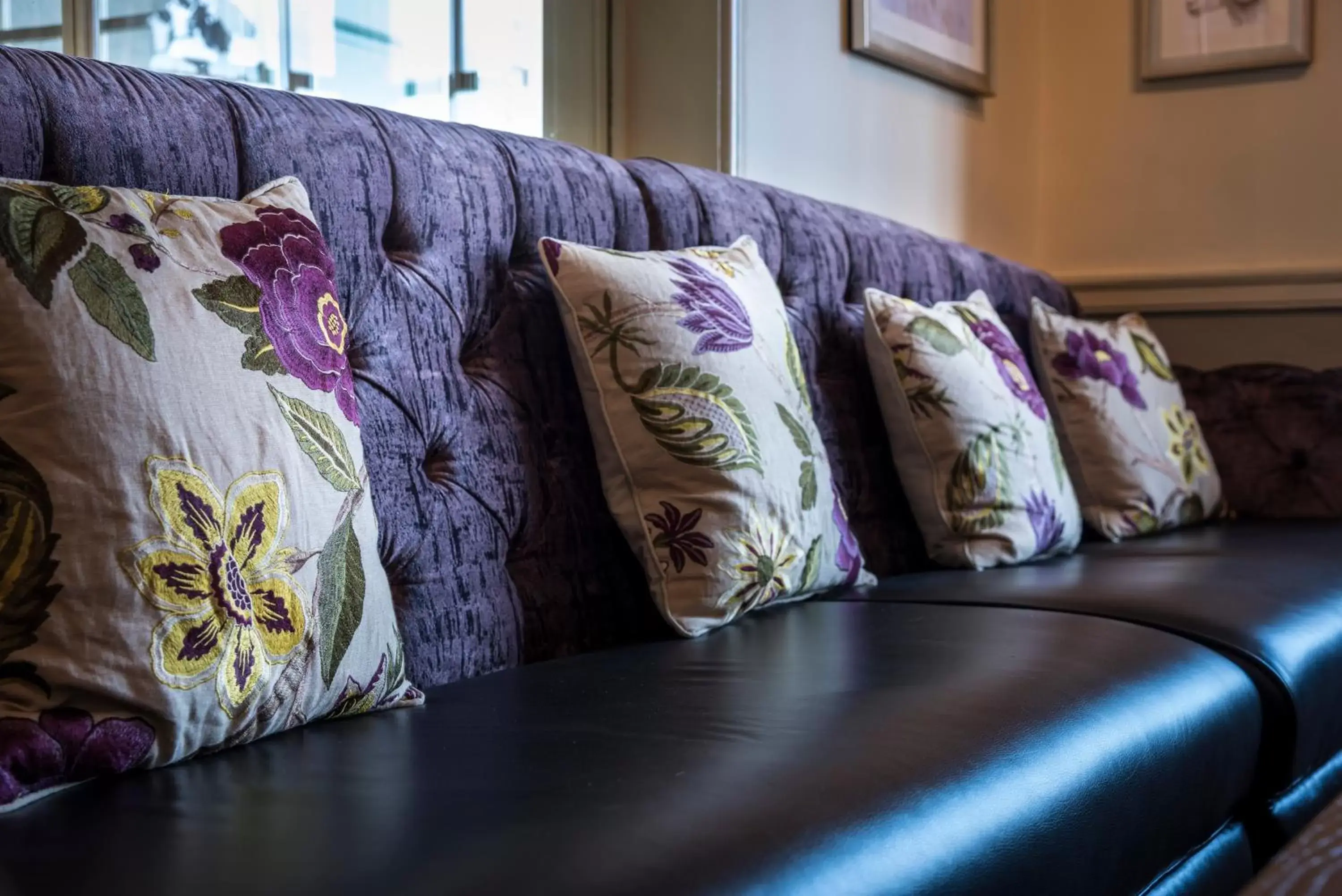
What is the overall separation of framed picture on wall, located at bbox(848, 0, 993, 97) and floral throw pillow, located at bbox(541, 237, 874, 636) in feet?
3.97

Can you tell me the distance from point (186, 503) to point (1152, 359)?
1939mm

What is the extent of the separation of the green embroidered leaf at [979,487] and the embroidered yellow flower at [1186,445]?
58cm

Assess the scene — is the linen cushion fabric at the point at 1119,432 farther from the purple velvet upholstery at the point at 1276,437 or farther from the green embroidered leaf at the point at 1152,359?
the purple velvet upholstery at the point at 1276,437

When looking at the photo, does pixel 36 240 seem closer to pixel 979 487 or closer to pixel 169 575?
pixel 169 575

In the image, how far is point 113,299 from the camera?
88 centimetres

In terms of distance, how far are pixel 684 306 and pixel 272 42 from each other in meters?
0.63

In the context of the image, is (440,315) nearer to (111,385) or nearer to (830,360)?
(111,385)

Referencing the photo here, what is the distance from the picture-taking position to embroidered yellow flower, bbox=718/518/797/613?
1356 mm

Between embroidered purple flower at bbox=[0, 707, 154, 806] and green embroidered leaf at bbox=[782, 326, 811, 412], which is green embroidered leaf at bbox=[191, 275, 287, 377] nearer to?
embroidered purple flower at bbox=[0, 707, 154, 806]

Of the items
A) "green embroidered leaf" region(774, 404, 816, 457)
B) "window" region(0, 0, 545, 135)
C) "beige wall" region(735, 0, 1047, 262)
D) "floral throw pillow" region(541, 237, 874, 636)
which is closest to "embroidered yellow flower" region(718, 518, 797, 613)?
"floral throw pillow" region(541, 237, 874, 636)

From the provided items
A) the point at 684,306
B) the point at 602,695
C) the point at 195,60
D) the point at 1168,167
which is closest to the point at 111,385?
the point at 602,695

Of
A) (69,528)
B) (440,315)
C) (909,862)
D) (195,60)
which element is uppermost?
(195,60)

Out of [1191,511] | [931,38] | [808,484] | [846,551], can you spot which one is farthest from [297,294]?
[931,38]

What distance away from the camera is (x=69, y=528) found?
2.71ft
